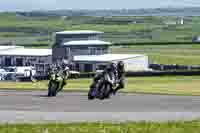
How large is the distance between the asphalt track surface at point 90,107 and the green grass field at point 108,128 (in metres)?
1.16

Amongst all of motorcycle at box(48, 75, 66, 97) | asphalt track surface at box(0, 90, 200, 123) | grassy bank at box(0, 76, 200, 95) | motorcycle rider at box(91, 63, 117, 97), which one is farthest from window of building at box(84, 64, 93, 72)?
motorcycle rider at box(91, 63, 117, 97)

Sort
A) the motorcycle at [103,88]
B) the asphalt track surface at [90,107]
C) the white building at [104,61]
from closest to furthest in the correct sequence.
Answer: the asphalt track surface at [90,107]
the motorcycle at [103,88]
the white building at [104,61]

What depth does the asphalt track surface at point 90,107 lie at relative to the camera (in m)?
14.0

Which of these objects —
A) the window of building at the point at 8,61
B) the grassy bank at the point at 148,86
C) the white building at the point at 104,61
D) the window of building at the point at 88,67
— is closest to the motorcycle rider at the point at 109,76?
the grassy bank at the point at 148,86

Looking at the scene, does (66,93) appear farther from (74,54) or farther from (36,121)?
(74,54)

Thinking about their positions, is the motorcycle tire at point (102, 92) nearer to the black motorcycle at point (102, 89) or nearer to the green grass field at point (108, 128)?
the black motorcycle at point (102, 89)

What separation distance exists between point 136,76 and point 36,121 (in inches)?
1160

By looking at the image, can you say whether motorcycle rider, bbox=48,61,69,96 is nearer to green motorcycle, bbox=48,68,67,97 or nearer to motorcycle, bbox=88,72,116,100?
green motorcycle, bbox=48,68,67,97

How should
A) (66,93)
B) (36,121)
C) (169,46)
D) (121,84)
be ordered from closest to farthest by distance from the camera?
(36,121) < (121,84) < (66,93) < (169,46)

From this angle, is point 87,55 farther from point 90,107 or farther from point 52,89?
point 90,107

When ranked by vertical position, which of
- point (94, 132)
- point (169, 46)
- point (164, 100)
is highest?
point (94, 132)

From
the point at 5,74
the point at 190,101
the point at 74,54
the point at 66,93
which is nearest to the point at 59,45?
the point at 74,54

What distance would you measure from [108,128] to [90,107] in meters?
6.11

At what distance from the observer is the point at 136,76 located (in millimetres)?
42438
